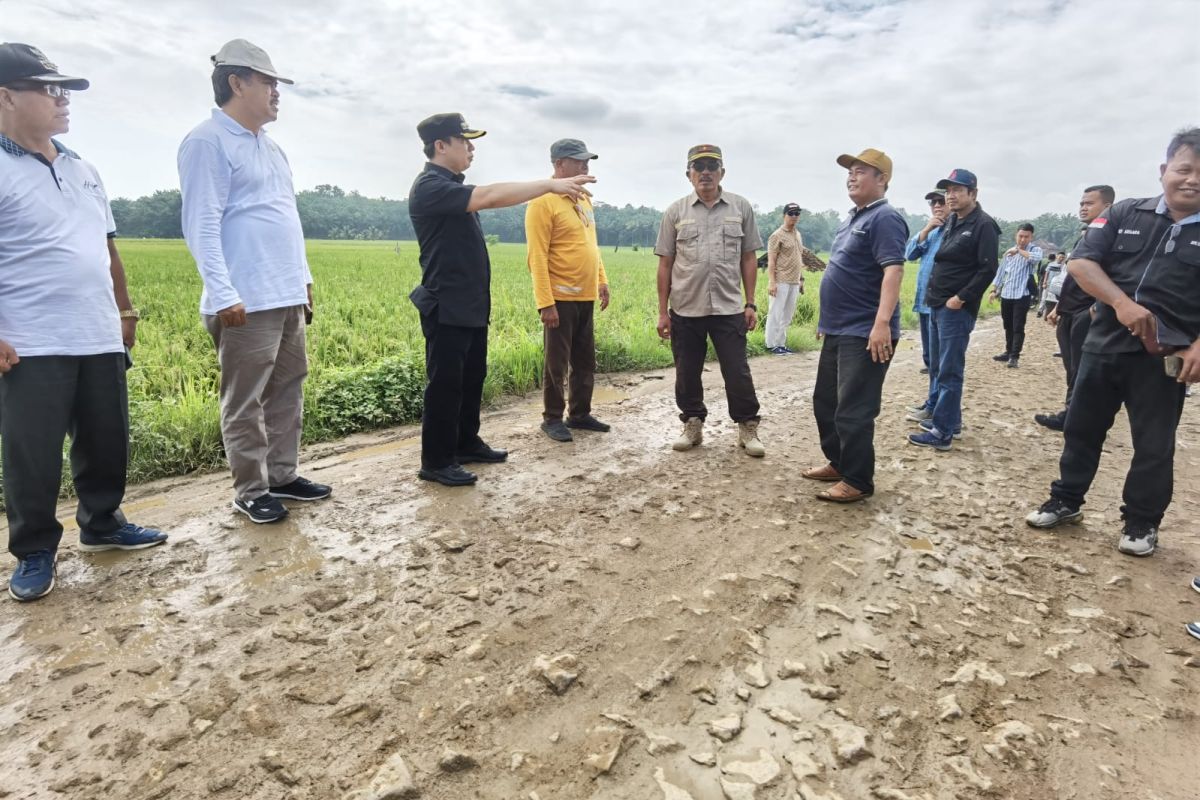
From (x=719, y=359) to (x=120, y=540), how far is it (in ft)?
11.6

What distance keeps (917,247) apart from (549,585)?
5070 mm

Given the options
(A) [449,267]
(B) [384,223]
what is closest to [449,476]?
(A) [449,267]

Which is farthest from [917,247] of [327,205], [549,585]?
[327,205]

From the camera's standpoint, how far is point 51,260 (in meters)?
2.63

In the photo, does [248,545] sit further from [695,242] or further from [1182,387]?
[1182,387]

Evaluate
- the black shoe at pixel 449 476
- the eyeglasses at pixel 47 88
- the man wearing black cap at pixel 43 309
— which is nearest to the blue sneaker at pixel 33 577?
the man wearing black cap at pixel 43 309

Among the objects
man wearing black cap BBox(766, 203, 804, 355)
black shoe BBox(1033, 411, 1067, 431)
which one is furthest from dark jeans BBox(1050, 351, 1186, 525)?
man wearing black cap BBox(766, 203, 804, 355)

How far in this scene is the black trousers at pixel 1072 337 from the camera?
15.3ft

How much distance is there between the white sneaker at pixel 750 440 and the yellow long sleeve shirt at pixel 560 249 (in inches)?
59.3

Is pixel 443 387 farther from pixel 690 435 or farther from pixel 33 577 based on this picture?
pixel 33 577

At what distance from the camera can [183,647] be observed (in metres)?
2.32

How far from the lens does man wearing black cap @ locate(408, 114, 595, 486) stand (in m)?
3.52

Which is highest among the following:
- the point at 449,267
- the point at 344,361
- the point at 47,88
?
the point at 47,88

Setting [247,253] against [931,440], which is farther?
[931,440]
